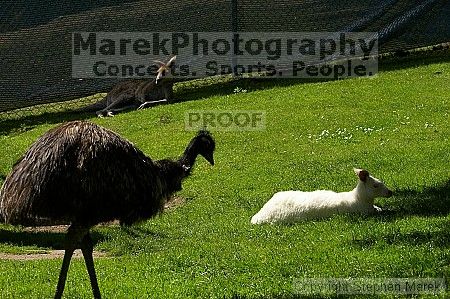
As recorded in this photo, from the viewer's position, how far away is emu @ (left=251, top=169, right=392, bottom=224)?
1002cm

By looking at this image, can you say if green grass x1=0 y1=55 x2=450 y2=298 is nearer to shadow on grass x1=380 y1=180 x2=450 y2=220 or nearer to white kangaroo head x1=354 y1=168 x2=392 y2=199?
shadow on grass x1=380 y1=180 x2=450 y2=220

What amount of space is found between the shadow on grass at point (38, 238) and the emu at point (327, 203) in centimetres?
213

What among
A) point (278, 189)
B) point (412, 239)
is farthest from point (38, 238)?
point (412, 239)

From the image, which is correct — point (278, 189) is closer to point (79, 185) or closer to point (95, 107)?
point (79, 185)

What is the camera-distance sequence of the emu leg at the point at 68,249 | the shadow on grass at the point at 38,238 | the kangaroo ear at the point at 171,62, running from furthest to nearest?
1. the kangaroo ear at the point at 171,62
2. the shadow on grass at the point at 38,238
3. the emu leg at the point at 68,249

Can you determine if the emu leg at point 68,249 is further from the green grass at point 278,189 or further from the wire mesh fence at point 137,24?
the wire mesh fence at point 137,24

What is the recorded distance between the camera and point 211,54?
20.0m

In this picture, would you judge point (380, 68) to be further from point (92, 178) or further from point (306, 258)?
point (92, 178)

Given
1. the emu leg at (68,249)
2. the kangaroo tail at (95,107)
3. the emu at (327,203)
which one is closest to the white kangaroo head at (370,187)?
the emu at (327,203)

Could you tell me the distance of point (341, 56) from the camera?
20125mm

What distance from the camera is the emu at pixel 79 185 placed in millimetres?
6691

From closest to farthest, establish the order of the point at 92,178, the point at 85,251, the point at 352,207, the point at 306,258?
the point at 92,178 → the point at 85,251 → the point at 306,258 → the point at 352,207

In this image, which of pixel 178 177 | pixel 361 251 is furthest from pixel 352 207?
pixel 178 177

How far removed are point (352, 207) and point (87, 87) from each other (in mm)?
11112
